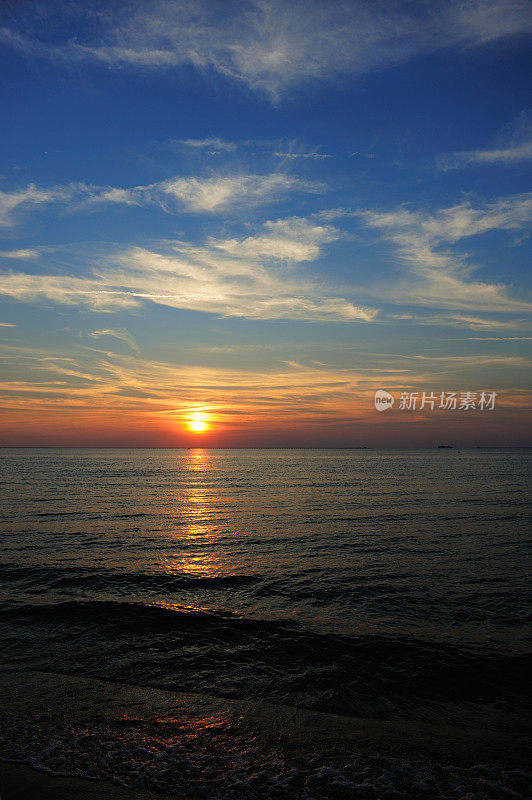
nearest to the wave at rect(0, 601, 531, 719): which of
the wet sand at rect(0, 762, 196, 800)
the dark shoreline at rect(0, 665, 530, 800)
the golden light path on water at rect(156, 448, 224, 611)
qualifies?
the dark shoreline at rect(0, 665, 530, 800)

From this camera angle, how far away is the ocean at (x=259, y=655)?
26.6 ft

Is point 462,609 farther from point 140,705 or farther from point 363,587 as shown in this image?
point 140,705

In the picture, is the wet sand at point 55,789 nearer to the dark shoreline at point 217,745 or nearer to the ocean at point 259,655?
the dark shoreline at point 217,745

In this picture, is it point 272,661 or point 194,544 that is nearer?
point 272,661

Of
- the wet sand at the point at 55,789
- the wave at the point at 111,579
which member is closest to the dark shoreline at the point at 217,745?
the wet sand at the point at 55,789

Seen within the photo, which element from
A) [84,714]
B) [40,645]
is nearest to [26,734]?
[84,714]

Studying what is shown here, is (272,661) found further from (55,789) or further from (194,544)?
(194,544)

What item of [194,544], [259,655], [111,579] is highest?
[259,655]

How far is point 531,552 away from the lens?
24.6m

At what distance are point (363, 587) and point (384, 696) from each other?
8.09 metres

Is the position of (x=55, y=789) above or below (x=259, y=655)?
above

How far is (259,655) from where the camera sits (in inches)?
504

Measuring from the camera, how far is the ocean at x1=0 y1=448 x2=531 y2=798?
8102mm

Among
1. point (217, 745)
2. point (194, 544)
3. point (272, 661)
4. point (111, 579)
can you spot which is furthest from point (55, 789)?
point (194, 544)
